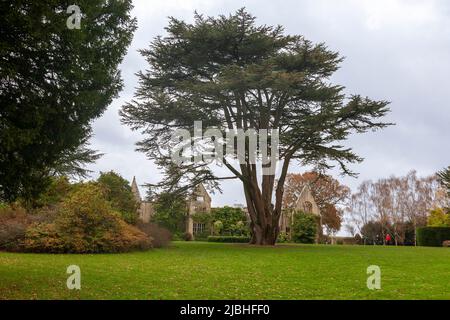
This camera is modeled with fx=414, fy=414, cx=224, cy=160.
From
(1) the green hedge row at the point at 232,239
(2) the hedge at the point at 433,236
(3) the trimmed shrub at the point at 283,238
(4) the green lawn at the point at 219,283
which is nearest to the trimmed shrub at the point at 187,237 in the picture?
(1) the green hedge row at the point at 232,239

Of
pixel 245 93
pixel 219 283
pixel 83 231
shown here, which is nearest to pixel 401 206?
pixel 245 93

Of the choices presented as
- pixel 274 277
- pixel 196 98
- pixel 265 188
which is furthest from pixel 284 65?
pixel 274 277

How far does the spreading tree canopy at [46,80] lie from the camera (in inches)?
275

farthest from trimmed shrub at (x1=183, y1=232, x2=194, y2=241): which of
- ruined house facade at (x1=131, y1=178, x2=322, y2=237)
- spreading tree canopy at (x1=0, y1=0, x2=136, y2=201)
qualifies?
spreading tree canopy at (x1=0, y1=0, x2=136, y2=201)

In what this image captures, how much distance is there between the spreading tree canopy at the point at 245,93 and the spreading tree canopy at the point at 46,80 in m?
11.5

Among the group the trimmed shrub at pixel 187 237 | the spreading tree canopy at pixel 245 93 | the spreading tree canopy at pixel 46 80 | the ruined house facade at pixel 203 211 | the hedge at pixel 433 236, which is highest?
the spreading tree canopy at pixel 245 93

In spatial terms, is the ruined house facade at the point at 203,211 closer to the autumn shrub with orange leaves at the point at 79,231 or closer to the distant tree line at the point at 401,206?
the distant tree line at the point at 401,206

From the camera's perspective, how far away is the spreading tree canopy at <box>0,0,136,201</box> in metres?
6.99

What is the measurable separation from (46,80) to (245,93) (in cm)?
1534

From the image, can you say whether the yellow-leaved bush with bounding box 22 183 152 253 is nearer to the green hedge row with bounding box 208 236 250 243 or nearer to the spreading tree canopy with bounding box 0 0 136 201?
the spreading tree canopy with bounding box 0 0 136 201

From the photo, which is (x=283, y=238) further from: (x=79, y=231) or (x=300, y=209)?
(x=79, y=231)

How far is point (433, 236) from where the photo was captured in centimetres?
3322

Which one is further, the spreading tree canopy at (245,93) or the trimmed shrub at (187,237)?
the trimmed shrub at (187,237)

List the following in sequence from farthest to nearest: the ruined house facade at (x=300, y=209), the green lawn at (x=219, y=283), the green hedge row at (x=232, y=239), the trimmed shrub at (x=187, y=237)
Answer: the ruined house facade at (x=300, y=209)
the trimmed shrub at (x=187, y=237)
the green hedge row at (x=232, y=239)
the green lawn at (x=219, y=283)
